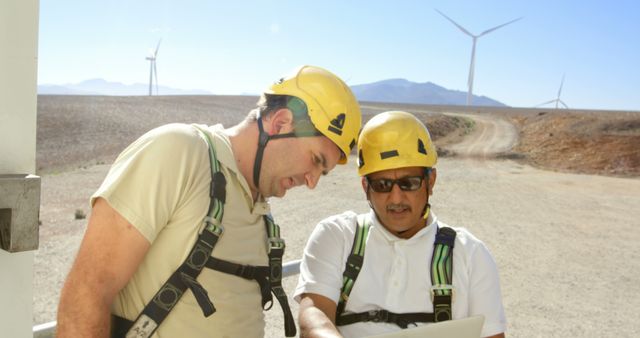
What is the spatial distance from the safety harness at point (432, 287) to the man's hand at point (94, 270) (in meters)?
1.55

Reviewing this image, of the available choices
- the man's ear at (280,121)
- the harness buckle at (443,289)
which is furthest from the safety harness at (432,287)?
the man's ear at (280,121)

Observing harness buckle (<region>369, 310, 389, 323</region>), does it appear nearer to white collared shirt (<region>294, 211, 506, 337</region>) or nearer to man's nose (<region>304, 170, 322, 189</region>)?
white collared shirt (<region>294, 211, 506, 337</region>)

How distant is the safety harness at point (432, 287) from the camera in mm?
3082

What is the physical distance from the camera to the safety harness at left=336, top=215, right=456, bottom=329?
10.1ft

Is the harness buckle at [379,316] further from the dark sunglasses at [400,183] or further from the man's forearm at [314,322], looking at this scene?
the dark sunglasses at [400,183]

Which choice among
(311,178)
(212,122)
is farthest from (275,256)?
(212,122)

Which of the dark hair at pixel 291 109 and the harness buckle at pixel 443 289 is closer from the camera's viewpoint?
the dark hair at pixel 291 109

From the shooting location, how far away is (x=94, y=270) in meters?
1.86

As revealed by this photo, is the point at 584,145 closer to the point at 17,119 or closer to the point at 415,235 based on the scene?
the point at 415,235

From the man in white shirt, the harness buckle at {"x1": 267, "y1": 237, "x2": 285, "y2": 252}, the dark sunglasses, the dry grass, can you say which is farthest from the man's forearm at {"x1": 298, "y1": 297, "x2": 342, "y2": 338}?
the dry grass

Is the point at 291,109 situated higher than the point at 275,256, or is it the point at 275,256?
the point at 291,109

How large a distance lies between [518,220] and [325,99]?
12334mm

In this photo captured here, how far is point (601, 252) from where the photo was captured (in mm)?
11281

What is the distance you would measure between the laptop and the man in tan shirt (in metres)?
0.70
